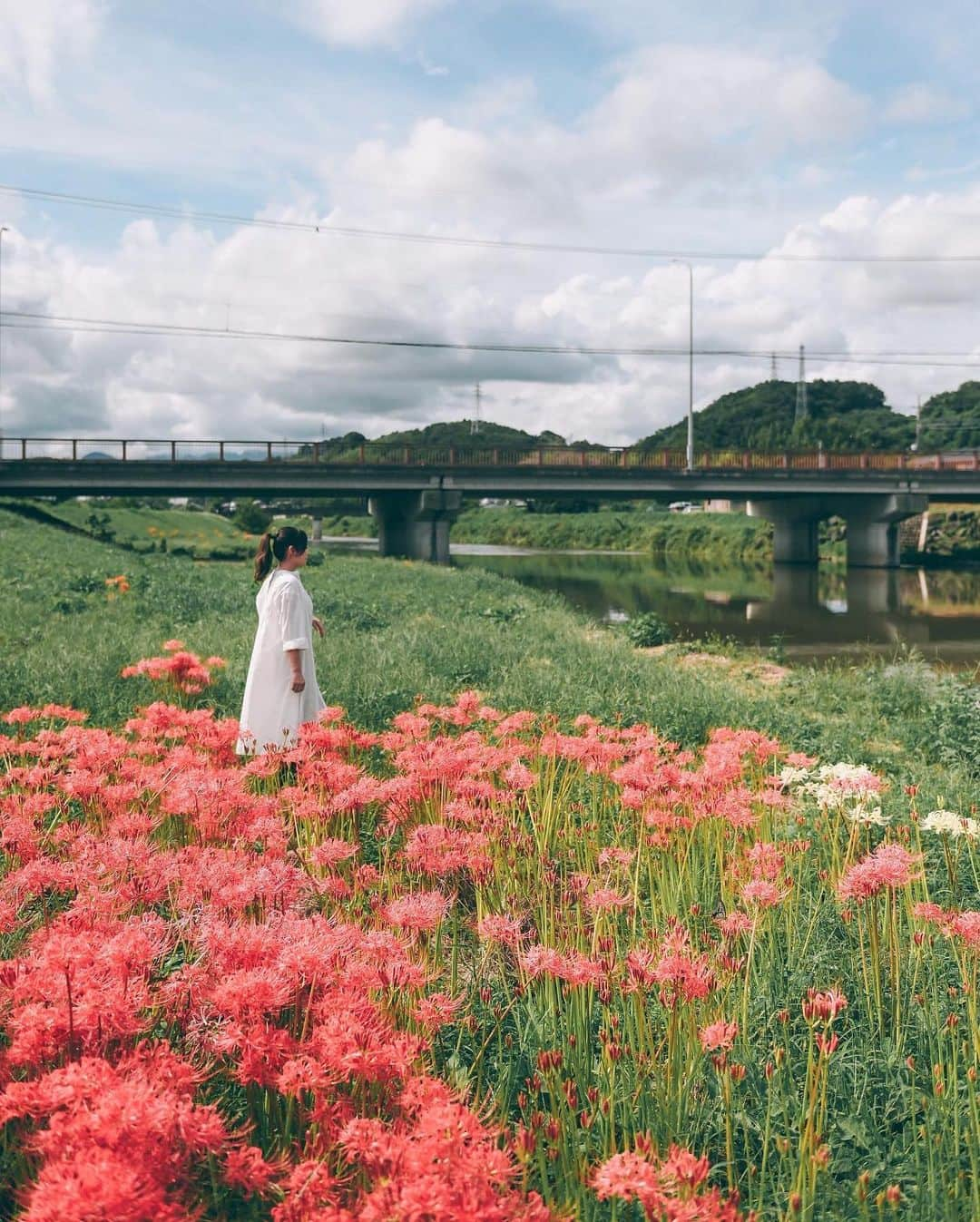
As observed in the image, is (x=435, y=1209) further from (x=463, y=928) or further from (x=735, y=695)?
(x=735, y=695)

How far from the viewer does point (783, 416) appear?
464 feet

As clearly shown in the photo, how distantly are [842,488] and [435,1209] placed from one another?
52.3 m

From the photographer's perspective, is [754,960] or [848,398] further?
[848,398]

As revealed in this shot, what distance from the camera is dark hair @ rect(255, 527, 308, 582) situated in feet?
22.7

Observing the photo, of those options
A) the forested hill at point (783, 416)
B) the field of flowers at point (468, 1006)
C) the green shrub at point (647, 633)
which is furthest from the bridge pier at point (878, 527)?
the forested hill at point (783, 416)

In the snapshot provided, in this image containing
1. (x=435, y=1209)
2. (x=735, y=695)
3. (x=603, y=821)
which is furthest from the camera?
(x=735, y=695)

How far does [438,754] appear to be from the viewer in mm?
4242

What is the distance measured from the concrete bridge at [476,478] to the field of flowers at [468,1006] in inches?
1708

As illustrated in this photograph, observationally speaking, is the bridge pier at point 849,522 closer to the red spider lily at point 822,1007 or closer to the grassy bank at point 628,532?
the grassy bank at point 628,532

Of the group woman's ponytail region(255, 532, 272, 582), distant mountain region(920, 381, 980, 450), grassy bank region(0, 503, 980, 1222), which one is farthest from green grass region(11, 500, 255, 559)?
distant mountain region(920, 381, 980, 450)

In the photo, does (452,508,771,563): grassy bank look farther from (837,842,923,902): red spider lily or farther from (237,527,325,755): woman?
(837,842,923,902): red spider lily

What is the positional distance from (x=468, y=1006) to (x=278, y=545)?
4427 mm

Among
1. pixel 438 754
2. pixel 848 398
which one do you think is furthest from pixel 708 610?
pixel 848 398

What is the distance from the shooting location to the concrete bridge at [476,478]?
45781mm
